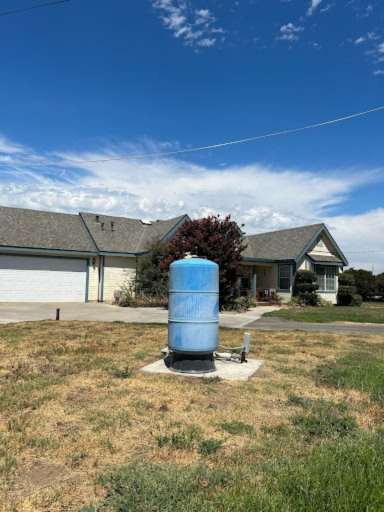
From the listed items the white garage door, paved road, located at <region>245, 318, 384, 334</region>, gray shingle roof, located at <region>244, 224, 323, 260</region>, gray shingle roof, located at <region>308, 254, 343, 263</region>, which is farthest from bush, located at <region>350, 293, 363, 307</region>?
the white garage door

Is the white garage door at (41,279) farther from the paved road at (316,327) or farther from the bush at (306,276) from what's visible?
the bush at (306,276)

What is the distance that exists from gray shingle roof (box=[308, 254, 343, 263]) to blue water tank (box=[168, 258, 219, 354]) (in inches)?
842

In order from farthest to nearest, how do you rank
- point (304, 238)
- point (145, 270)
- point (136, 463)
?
point (304, 238) < point (145, 270) < point (136, 463)

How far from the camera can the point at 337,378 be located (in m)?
6.71

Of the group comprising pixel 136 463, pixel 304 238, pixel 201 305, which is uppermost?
pixel 304 238

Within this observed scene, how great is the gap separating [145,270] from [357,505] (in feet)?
67.9

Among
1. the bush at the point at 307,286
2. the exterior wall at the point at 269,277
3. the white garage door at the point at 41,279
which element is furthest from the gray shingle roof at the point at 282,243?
the white garage door at the point at 41,279

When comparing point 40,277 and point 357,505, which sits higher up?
point 40,277

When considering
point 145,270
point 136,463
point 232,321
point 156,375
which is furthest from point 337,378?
point 145,270

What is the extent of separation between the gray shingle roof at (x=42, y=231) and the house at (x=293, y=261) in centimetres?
1147

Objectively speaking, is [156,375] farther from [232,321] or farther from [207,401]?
[232,321]

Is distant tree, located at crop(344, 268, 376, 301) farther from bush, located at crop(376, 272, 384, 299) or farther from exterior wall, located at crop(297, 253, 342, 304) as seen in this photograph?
exterior wall, located at crop(297, 253, 342, 304)

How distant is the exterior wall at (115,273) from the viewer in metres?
26.2

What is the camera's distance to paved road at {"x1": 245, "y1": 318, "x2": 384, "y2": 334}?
13.6 m
